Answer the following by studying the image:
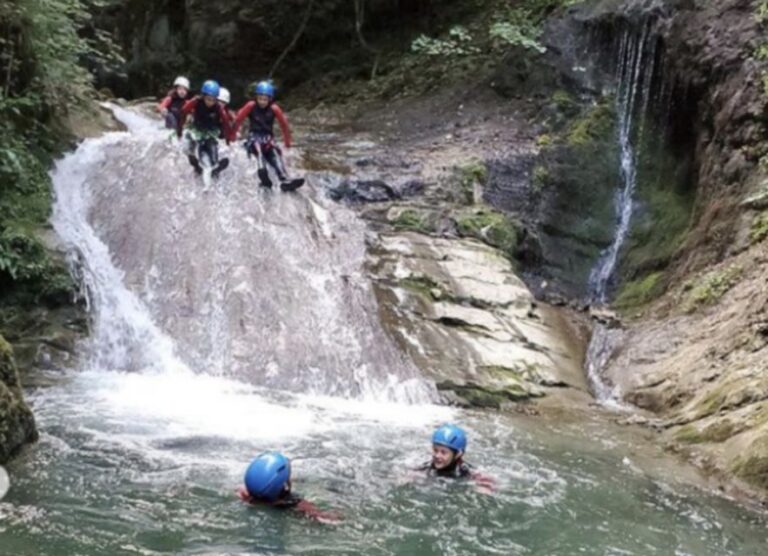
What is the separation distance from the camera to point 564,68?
15695mm

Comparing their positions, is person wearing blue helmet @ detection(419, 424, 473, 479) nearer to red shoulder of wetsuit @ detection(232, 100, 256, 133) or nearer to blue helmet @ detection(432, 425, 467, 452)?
blue helmet @ detection(432, 425, 467, 452)

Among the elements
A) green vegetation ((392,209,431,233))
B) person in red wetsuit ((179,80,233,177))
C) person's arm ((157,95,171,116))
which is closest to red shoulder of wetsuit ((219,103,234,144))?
person in red wetsuit ((179,80,233,177))

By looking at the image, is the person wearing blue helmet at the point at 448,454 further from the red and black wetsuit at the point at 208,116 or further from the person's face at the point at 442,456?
the red and black wetsuit at the point at 208,116

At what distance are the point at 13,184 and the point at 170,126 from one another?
437 centimetres

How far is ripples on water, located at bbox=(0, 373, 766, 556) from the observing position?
17.5 feet

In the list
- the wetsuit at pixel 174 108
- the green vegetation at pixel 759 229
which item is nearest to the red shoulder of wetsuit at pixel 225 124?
the wetsuit at pixel 174 108

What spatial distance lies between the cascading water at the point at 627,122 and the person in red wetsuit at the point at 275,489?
25.6 feet

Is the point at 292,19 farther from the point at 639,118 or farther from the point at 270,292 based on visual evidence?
the point at 270,292

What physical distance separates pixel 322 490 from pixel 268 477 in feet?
2.52

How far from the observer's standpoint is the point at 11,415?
6.34 metres

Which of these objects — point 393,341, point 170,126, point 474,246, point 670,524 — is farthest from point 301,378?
point 170,126

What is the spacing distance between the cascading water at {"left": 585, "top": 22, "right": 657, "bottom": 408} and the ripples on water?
503cm

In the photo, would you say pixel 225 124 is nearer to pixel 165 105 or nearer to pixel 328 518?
pixel 165 105

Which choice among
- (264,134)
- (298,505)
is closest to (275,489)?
(298,505)
